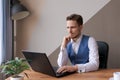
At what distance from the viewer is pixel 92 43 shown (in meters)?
2.41

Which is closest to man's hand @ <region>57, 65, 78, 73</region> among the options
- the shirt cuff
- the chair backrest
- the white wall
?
the shirt cuff

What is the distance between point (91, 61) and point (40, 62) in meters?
0.60

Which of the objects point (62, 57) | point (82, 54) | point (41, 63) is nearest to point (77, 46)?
point (82, 54)

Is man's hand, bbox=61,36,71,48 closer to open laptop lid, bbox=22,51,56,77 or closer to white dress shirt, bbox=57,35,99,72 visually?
white dress shirt, bbox=57,35,99,72

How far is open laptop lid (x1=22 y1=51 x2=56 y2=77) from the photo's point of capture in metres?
1.83

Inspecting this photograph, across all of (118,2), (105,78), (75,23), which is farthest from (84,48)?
(118,2)

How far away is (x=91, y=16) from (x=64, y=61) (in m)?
1.00

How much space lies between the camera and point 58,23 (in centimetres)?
339

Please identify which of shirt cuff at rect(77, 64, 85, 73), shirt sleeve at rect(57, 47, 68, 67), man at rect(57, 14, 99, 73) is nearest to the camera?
shirt cuff at rect(77, 64, 85, 73)

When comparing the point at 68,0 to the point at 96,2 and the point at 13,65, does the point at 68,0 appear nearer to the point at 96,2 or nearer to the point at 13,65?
the point at 96,2

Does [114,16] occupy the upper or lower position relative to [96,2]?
lower

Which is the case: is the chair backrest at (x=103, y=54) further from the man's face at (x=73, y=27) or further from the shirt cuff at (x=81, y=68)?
the shirt cuff at (x=81, y=68)

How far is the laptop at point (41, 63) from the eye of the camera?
1834mm

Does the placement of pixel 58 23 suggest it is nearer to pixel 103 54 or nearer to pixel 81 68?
pixel 103 54
